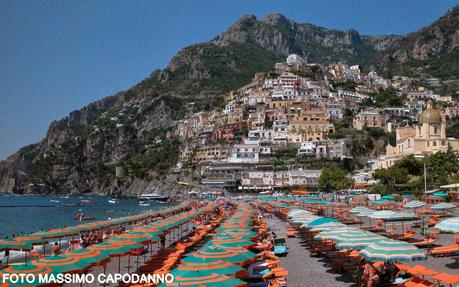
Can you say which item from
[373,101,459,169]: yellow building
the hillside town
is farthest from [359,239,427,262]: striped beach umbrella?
[373,101,459,169]: yellow building

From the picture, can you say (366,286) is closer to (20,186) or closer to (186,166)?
(186,166)

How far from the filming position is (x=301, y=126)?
4481 inches

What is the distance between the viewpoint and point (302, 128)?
11331cm

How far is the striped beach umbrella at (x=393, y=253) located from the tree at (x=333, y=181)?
213ft

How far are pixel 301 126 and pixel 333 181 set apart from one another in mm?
36994

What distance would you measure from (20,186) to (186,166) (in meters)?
97.2

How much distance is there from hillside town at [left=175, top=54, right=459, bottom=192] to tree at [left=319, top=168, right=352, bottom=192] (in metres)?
3.93

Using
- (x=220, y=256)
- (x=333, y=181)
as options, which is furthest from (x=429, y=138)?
(x=220, y=256)

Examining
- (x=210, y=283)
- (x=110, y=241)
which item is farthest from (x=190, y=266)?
(x=110, y=241)

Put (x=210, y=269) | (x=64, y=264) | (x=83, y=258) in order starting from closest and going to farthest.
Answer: (x=210, y=269) < (x=64, y=264) < (x=83, y=258)

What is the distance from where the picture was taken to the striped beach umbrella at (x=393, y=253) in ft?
42.4

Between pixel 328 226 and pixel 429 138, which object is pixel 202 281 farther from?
pixel 429 138

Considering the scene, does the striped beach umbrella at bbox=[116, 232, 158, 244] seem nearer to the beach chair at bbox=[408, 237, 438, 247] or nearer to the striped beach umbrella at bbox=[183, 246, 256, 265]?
the striped beach umbrella at bbox=[183, 246, 256, 265]

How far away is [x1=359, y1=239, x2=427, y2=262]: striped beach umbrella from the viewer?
12.9m
